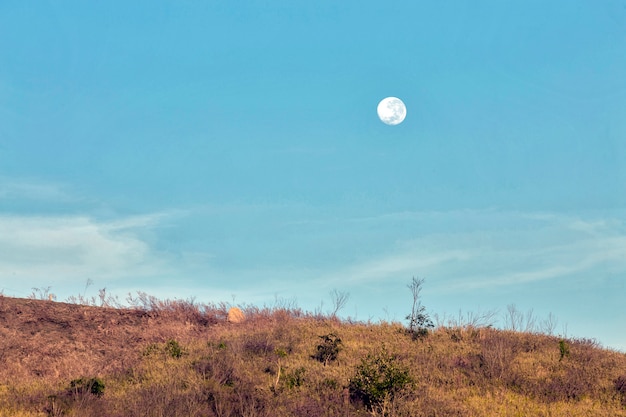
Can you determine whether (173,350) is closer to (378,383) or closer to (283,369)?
(283,369)

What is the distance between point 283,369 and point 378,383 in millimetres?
3784

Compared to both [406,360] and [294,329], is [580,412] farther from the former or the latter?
[294,329]

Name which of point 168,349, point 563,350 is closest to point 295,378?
point 168,349

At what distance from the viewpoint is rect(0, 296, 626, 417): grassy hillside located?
595 inches

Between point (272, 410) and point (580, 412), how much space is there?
8748 millimetres

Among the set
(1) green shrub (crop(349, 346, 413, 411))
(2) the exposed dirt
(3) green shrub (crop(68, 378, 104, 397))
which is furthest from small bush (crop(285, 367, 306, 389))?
(2) the exposed dirt

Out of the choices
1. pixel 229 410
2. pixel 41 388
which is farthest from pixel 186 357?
pixel 229 410

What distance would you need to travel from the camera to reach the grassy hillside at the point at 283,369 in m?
15.1

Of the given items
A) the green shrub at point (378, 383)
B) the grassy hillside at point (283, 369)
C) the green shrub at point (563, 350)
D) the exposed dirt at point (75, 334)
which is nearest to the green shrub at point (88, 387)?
the grassy hillside at point (283, 369)

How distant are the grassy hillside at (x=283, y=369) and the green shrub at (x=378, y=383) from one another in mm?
36

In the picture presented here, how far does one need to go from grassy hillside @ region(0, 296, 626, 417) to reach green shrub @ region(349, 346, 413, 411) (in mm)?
36

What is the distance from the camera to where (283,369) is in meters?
18.2

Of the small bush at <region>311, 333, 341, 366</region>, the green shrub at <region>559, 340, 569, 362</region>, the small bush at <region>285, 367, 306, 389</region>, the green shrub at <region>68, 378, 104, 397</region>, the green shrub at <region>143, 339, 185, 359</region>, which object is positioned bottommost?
the green shrub at <region>68, 378, 104, 397</region>

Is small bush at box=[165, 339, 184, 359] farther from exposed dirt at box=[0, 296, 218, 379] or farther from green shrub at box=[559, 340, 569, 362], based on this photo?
green shrub at box=[559, 340, 569, 362]
